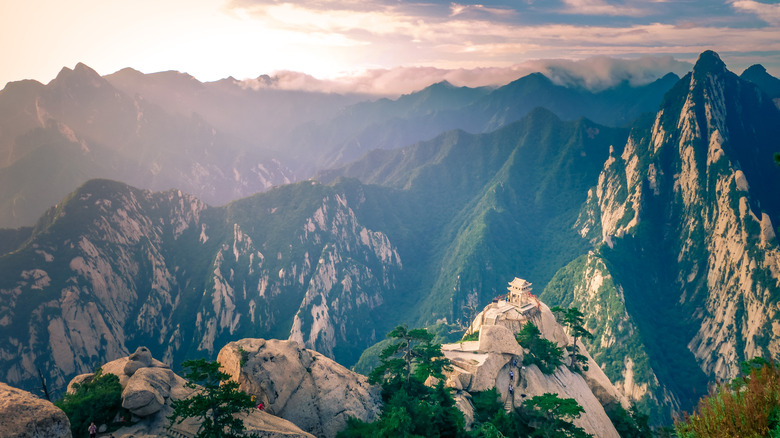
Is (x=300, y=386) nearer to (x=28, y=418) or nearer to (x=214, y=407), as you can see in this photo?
(x=214, y=407)

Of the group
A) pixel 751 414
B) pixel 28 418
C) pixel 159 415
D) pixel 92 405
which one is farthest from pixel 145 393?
pixel 751 414

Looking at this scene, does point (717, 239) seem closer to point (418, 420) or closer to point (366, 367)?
point (366, 367)

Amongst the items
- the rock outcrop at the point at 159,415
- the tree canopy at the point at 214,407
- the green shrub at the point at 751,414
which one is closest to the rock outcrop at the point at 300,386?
the rock outcrop at the point at 159,415

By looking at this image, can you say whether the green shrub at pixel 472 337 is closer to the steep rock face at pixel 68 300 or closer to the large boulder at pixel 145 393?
the large boulder at pixel 145 393

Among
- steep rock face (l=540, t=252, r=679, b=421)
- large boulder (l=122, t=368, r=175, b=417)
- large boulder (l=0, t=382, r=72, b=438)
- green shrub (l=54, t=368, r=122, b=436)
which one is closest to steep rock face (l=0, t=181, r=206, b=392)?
green shrub (l=54, t=368, r=122, b=436)

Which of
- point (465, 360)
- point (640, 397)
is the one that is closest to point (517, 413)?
point (465, 360)

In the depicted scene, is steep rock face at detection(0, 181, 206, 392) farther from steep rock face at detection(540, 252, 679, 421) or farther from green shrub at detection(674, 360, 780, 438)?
steep rock face at detection(540, 252, 679, 421)
